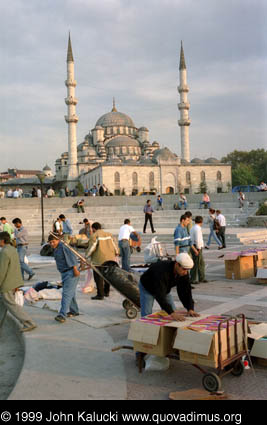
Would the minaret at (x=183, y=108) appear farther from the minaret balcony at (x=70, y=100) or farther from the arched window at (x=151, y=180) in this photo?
the minaret balcony at (x=70, y=100)

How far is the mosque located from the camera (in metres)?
57.2

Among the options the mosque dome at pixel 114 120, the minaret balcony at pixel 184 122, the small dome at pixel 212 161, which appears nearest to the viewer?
the minaret balcony at pixel 184 122

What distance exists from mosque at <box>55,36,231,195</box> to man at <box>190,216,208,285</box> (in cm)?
4186

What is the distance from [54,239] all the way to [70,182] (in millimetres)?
64567

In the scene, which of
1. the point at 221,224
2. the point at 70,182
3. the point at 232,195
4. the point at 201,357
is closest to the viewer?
the point at 201,357

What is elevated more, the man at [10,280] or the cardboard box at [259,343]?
the man at [10,280]

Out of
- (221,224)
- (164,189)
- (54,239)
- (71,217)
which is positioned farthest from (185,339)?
(164,189)

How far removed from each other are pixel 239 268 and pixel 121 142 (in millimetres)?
72688

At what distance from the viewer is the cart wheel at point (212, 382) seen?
142 inches

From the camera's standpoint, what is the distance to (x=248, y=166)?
7712 centimetres

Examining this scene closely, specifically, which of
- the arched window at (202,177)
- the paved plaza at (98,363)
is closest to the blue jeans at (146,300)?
the paved plaza at (98,363)

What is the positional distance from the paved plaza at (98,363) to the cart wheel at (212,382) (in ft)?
0.61
